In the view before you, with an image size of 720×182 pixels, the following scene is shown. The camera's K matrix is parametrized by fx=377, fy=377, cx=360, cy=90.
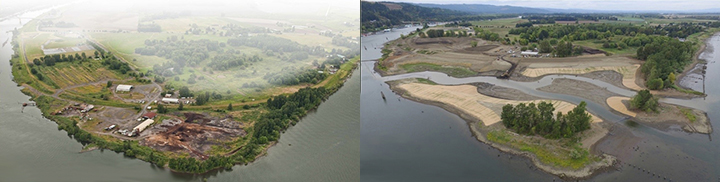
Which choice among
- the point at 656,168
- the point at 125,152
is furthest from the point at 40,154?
the point at 656,168

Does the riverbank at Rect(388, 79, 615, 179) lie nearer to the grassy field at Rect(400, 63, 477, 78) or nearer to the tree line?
the tree line

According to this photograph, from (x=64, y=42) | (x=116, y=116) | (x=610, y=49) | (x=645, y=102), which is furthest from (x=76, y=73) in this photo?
(x=610, y=49)

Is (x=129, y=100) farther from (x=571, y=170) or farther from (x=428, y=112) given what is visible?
(x=571, y=170)

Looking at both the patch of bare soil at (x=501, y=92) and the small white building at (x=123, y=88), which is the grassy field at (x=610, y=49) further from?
the small white building at (x=123, y=88)

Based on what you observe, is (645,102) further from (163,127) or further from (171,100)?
(171,100)

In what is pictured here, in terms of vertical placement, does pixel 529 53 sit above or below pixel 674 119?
above

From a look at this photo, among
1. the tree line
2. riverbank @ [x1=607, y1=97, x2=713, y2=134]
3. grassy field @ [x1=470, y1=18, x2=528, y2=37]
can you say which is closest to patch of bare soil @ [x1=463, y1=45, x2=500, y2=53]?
grassy field @ [x1=470, y1=18, x2=528, y2=37]
